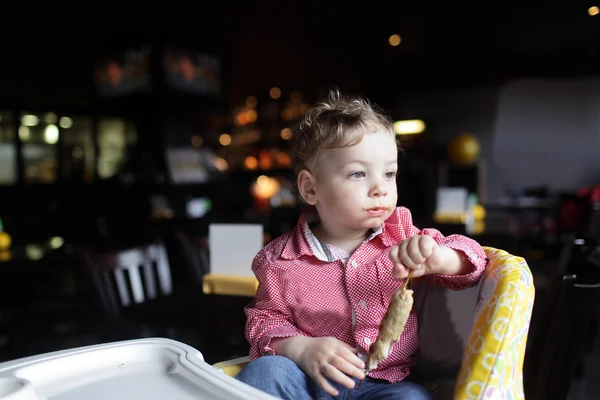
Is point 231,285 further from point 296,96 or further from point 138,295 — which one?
point 296,96

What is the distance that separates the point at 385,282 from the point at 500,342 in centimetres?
30

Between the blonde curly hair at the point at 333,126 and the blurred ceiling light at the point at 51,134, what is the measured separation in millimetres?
7232

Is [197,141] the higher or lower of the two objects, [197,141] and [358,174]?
the higher

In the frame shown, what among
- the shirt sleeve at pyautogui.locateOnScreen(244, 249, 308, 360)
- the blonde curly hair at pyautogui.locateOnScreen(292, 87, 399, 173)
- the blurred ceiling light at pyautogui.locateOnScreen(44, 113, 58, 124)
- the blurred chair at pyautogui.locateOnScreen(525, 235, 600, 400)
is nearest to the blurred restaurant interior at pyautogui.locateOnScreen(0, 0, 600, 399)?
the blurred ceiling light at pyautogui.locateOnScreen(44, 113, 58, 124)

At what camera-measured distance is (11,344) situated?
3.01 meters

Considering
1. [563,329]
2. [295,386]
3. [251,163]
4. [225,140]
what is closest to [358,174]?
[295,386]

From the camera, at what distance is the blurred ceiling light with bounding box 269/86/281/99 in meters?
8.41

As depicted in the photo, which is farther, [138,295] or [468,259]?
[138,295]

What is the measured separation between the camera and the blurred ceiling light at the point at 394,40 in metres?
6.58

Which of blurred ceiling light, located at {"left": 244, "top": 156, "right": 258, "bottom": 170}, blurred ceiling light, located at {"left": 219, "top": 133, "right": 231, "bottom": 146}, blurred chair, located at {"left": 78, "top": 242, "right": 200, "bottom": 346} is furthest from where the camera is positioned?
blurred ceiling light, located at {"left": 219, "top": 133, "right": 231, "bottom": 146}

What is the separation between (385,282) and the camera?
43.5 inches

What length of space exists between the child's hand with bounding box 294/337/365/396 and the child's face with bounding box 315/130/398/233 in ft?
0.87

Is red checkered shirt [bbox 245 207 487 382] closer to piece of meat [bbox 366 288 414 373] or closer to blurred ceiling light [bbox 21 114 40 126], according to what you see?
piece of meat [bbox 366 288 414 373]

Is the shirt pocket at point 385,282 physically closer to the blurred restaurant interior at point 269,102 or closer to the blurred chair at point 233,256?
the blurred chair at point 233,256
